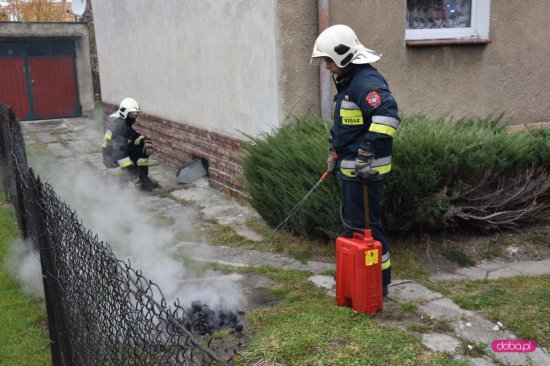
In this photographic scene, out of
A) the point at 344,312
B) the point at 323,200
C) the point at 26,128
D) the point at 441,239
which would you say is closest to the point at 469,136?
the point at 441,239

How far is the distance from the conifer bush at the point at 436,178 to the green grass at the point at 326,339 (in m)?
1.26

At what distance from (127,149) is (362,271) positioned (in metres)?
5.70

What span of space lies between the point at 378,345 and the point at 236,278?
180 centimetres

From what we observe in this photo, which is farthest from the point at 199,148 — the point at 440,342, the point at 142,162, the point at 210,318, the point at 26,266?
the point at 440,342

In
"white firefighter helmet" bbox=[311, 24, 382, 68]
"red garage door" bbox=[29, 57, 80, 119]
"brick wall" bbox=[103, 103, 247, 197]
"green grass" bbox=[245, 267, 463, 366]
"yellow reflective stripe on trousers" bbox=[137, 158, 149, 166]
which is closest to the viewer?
"green grass" bbox=[245, 267, 463, 366]

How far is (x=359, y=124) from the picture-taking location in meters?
3.98

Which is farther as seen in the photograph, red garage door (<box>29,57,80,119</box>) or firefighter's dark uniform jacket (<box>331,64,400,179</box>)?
red garage door (<box>29,57,80,119</box>)

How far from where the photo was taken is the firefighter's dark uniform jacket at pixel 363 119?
3715mm

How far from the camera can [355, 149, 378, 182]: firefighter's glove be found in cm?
373

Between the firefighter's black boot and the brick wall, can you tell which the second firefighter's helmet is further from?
the brick wall

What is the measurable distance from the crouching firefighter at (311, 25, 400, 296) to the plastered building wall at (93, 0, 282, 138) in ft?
8.02

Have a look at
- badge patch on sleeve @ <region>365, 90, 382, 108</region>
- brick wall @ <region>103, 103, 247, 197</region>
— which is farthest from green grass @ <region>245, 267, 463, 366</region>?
brick wall @ <region>103, 103, 247, 197</region>

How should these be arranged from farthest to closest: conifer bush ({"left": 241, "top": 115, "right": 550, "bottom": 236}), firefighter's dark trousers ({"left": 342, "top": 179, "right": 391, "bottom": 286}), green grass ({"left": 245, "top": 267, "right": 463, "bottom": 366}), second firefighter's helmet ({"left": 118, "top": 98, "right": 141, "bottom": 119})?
1. second firefighter's helmet ({"left": 118, "top": 98, "right": 141, "bottom": 119})
2. conifer bush ({"left": 241, "top": 115, "right": 550, "bottom": 236})
3. firefighter's dark trousers ({"left": 342, "top": 179, "right": 391, "bottom": 286})
4. green grass ({"left": 245, "top": 267, "right": 463, "bottom": 366})

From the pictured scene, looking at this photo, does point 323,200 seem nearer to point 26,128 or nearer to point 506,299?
point 506,299
